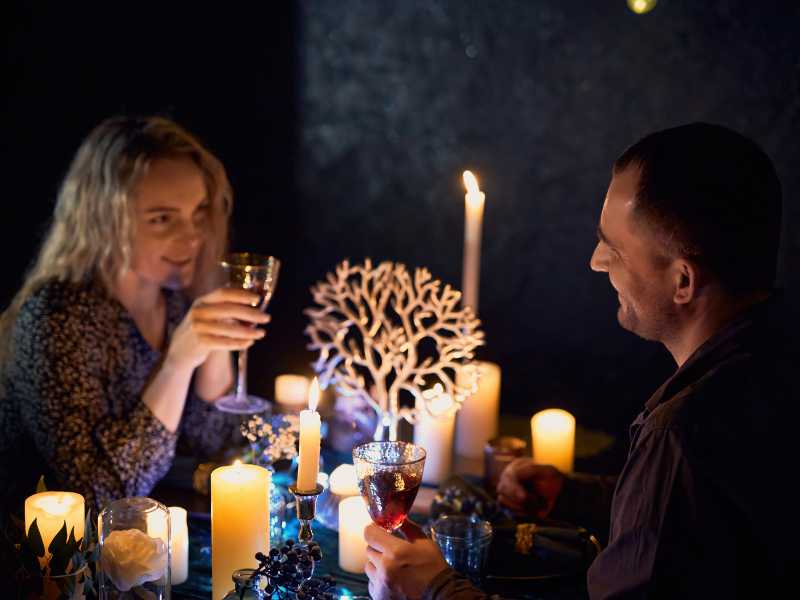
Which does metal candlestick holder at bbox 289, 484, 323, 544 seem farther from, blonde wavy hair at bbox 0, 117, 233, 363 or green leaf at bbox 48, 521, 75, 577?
blonde wavy hair at bbox 0, 117, 233, 363

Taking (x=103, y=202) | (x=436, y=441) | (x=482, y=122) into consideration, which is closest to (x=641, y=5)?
(x=482, y=122)

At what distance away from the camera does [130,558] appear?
124cm

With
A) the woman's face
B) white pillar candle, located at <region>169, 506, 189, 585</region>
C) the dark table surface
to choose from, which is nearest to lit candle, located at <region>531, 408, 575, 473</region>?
the dark table surface

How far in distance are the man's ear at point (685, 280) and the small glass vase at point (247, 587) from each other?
84 centimetres

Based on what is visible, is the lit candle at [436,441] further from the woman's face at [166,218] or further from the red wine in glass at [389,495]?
the woman's face at [166,218]

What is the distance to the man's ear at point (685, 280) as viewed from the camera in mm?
1374

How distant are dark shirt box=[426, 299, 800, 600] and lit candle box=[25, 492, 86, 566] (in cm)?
72

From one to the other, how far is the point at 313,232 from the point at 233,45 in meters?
0.94

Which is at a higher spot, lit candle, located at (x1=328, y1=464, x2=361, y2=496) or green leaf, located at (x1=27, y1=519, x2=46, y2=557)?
green leaf, located at (x1=27, y1=519, x2=46, y2=557)

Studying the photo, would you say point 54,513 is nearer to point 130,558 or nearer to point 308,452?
point 130,558

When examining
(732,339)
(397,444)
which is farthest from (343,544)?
(732,339)

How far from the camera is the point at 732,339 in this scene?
Result: 51.7 inches

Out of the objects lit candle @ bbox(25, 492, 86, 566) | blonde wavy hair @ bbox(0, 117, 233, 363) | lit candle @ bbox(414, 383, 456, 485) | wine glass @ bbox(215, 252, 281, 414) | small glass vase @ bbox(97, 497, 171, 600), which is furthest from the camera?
blonde wavy hair @ bbox(0, 117, 233, 363)

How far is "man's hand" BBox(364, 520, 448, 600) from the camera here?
4.42 feet
